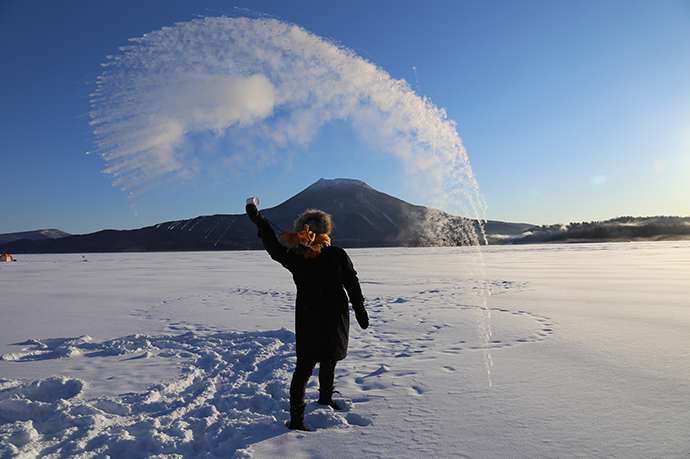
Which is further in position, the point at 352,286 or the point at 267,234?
the point at 352,286

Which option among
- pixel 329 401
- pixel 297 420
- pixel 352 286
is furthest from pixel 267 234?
pixel 329 401

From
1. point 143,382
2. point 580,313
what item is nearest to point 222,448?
point 143,382

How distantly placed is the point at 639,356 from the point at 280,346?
492 centimetres

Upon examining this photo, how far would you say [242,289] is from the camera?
15.6 metres

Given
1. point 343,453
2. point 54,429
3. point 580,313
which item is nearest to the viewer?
point 343,453

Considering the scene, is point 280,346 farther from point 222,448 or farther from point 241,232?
point 241,232

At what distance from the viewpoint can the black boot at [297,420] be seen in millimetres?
3715

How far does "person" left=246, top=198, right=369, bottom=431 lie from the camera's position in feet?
12.6

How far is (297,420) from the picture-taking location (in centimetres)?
373

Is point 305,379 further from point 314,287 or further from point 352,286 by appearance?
point 352,286

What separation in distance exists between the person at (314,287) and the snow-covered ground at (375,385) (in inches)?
20.8

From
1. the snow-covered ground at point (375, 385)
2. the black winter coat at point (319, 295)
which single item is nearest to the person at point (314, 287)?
the black winter coat at point (319, 295)

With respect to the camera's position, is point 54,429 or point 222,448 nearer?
point 222,448

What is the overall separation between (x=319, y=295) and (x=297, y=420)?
1.08 meters
